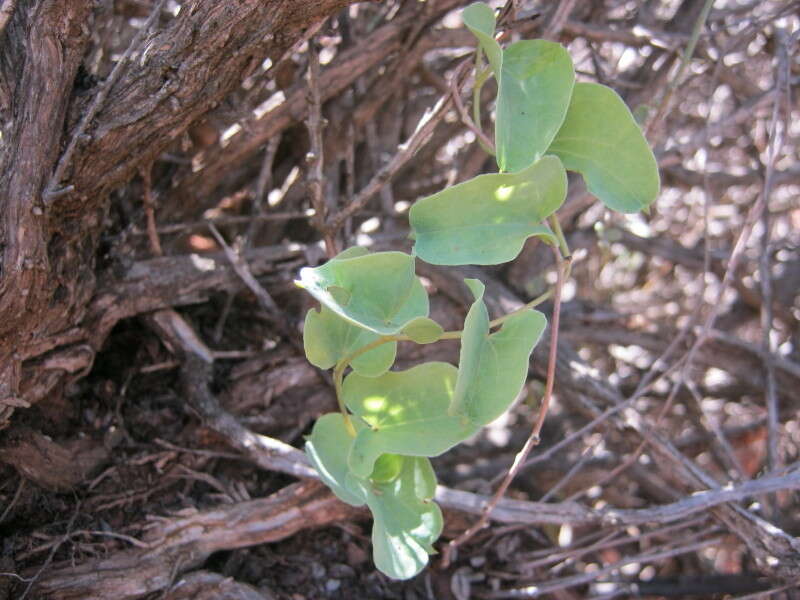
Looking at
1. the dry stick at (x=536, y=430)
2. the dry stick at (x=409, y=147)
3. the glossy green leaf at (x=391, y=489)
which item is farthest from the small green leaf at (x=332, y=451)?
the dry stick at (x=409, y=147)

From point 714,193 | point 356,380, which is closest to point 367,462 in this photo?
point 356,380

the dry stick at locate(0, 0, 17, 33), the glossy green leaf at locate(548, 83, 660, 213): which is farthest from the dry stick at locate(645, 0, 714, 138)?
the dry stick at locate(0, 0, 17, 33)

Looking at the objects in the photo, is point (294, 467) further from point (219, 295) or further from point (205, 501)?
point (219, 295)

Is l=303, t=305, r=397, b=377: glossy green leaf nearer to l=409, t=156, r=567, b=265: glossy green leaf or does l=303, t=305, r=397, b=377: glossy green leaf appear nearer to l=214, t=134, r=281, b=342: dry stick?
l=409, t=156, r=567, b=265: glossy green leaf

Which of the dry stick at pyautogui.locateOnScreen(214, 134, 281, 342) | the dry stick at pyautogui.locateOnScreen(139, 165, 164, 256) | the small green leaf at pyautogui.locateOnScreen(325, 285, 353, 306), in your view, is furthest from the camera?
the dry stick at pyautogui.locateOnScreen(214, 134, 281, 342)

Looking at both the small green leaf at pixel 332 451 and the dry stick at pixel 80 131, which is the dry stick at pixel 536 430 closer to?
the small green leaf at pixel 332 451

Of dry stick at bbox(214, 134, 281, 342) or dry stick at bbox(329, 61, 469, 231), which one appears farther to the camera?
dry stick at bbox(214, 134, 281, 342)

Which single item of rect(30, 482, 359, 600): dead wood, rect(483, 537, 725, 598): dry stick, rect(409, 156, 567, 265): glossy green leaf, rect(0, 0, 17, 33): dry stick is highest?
rect(0, 0, 17, 33): dry stick
